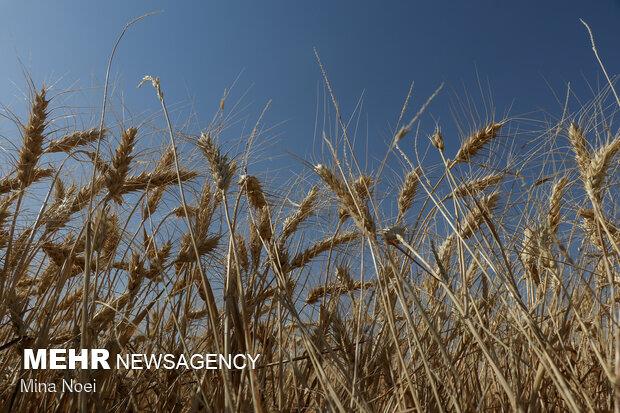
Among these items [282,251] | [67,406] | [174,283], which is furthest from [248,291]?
[67,406]

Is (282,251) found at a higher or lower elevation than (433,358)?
higher

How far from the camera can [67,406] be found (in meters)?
1.69

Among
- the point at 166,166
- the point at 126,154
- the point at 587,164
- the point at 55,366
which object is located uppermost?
the point at 166,166

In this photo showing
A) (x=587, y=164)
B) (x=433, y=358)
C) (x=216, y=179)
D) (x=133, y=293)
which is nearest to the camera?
(x=216, y=179)

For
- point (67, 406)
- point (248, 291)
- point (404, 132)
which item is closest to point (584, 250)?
point (404, 132)

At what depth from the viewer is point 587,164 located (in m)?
1.79

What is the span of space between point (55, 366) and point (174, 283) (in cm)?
53

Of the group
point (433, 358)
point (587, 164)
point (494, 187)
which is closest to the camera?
point (587, 164)

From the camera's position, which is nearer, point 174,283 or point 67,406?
point 67,406

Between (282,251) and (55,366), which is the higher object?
(282,251)

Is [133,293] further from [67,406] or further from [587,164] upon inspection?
[587,164]

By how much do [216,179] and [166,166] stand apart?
3.65 ft

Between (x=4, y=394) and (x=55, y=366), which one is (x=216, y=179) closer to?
(x=55, y=366)

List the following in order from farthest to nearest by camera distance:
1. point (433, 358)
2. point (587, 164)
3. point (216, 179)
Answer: point (433, 358)
point (587, 164)
point (216, 179)
